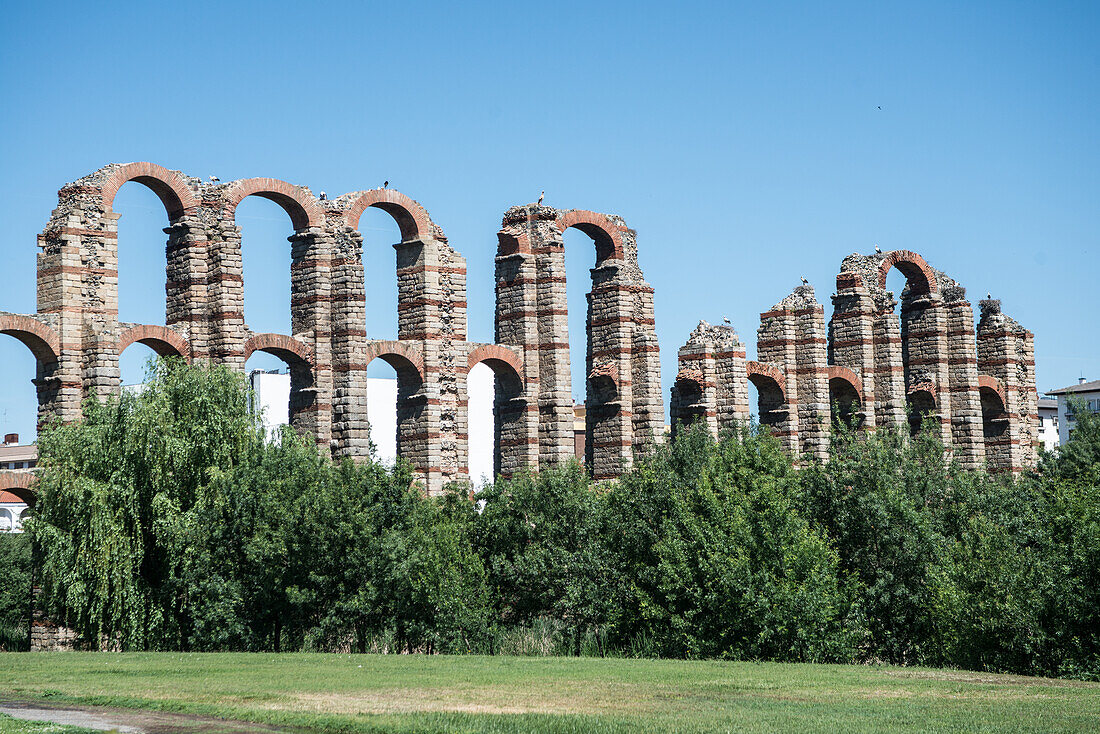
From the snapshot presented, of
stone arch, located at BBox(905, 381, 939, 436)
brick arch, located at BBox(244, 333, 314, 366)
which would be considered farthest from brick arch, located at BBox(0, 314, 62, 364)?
stone arch, located at BBox(905, 381, 939, 436)

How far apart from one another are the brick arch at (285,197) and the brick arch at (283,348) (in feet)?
10.0

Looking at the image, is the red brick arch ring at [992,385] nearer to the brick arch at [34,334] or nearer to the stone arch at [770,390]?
the stone arch at [770,390]

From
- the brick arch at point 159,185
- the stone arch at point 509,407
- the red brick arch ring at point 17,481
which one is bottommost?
the red brick arch ring at point 17,481

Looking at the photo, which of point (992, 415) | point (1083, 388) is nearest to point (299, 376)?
point (992, 415)

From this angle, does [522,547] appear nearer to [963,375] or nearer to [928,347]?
[928,347]

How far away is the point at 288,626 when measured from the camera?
26.4 metres

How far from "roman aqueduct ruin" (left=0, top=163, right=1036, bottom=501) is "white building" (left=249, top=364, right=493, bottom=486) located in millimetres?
20166

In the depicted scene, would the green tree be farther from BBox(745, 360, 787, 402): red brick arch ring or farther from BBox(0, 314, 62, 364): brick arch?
BBox(745, 360, 787, 402): red brick arch ring

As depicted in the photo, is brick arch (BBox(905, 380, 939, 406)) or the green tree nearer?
the green tree

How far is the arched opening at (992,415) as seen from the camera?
52.4 meters

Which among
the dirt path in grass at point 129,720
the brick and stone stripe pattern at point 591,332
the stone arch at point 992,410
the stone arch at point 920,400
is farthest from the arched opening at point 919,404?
the dirt path in grass at point 129,720

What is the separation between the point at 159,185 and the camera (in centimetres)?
3275

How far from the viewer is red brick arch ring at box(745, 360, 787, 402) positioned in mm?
42750

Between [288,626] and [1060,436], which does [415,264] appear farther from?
[1060,436]
